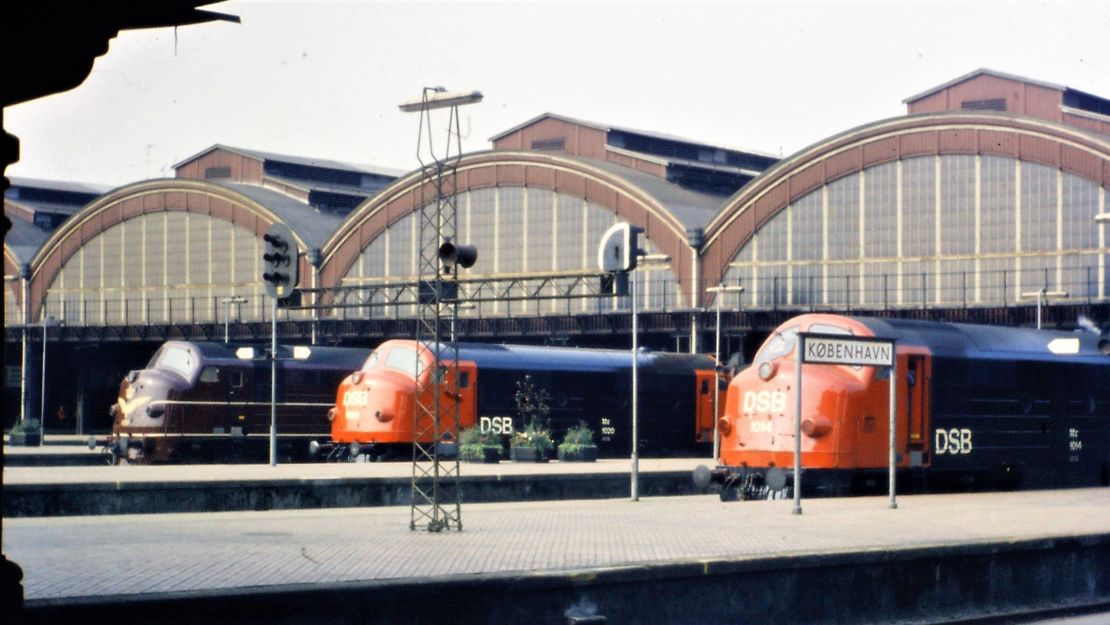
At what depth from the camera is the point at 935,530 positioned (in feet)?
60.5

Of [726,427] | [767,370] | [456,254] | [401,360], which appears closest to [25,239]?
[401,360]

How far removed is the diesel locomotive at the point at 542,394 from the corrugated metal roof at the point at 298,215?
33.2 meters

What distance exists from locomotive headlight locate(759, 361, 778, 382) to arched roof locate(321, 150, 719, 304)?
37.4 meters

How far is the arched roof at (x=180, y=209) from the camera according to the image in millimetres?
74438

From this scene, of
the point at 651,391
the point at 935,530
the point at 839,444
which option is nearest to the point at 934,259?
the point at 651,391

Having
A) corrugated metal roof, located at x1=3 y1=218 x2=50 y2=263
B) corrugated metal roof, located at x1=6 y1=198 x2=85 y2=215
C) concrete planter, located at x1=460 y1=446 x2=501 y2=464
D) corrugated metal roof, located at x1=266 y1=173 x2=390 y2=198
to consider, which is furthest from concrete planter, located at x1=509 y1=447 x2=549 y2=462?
corrugated metal roof, located at x1=6 y1=198 x2=85 y2=215

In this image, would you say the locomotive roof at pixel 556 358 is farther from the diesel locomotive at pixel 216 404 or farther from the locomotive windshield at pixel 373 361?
the diesel locomotive at pixel 216 404

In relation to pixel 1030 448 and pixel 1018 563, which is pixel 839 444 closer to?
pixel 1030 448

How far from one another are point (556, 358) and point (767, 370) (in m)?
15.4

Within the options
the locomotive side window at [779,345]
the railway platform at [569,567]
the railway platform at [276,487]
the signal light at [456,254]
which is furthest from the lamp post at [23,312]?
the signal light at [456,254]

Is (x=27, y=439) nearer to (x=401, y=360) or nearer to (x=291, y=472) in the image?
(x=401, y=360)

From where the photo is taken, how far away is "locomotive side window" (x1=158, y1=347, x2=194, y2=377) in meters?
39.8

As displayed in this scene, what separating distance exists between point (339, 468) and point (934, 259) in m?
29.9

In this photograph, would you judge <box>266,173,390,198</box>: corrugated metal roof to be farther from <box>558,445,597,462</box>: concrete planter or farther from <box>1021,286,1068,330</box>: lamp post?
<box>558,445,597,462</box>: concrete planter
